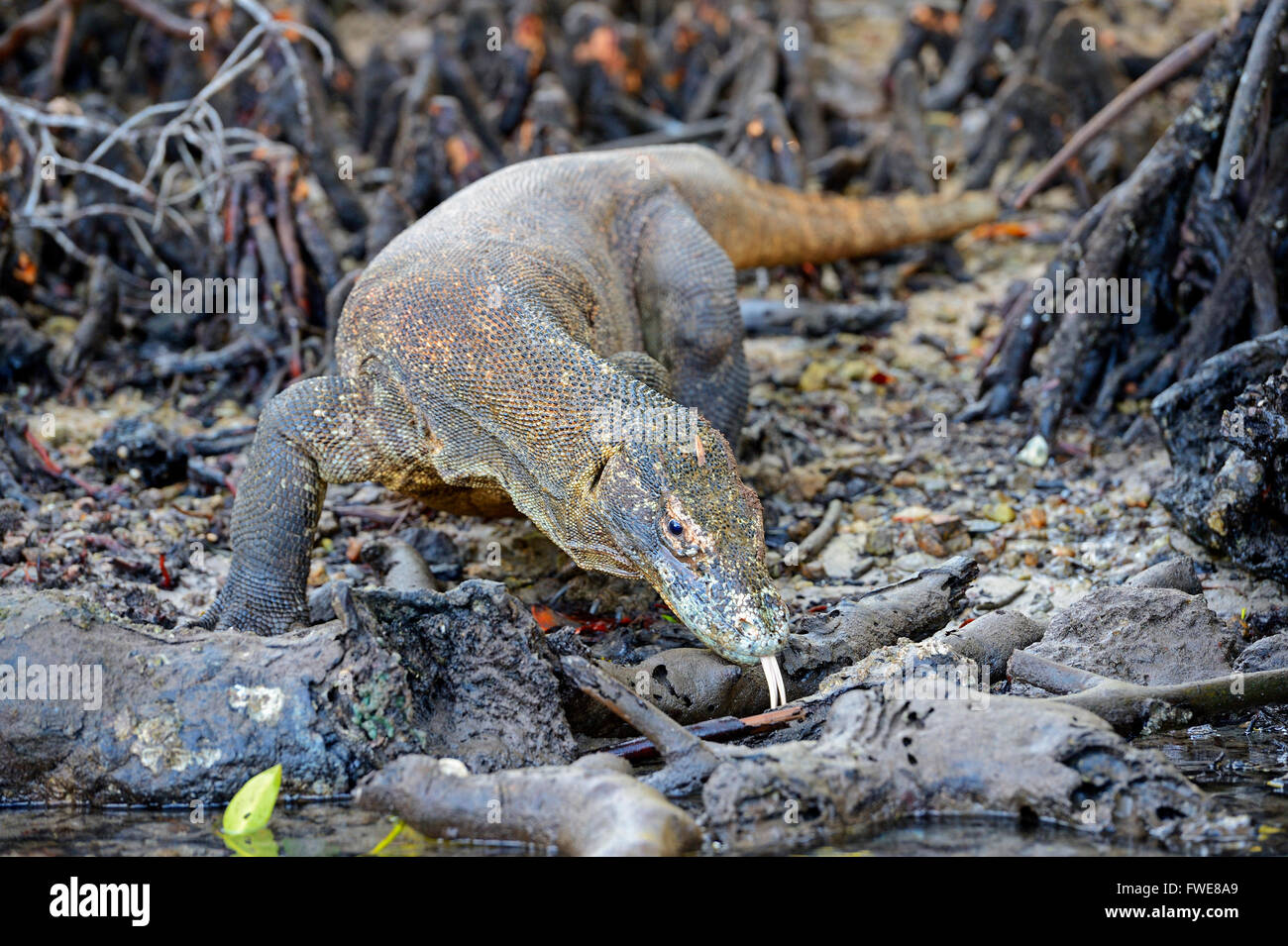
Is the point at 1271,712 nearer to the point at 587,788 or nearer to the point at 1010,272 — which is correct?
the point at 587,788

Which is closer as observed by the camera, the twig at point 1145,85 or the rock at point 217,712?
the rock at point 217,712

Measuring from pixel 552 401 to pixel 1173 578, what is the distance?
242cm

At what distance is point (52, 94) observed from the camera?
11.1m

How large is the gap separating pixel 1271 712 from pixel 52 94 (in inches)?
402

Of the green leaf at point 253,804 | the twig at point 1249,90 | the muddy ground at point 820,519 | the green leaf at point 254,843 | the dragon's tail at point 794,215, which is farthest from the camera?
the dragon's tail at point 794,215

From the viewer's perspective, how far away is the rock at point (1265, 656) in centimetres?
458

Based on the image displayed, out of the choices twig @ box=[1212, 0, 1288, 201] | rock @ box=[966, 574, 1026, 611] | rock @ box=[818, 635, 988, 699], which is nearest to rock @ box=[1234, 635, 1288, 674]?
rock @ box=[818, 635, 988, 699]

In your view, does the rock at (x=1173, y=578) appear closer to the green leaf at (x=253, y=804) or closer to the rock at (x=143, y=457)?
the green leaf at (x=253, y=804)

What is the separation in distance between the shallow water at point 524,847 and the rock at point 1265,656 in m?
0.32

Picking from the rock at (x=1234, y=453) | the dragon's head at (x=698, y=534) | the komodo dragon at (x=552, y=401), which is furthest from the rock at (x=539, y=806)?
the rock at (x=1234, y=453)

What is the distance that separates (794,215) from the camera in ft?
27.4

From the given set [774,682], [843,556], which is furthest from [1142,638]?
[843,556]

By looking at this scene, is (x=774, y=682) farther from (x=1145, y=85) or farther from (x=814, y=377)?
(x=1145, y=85)
